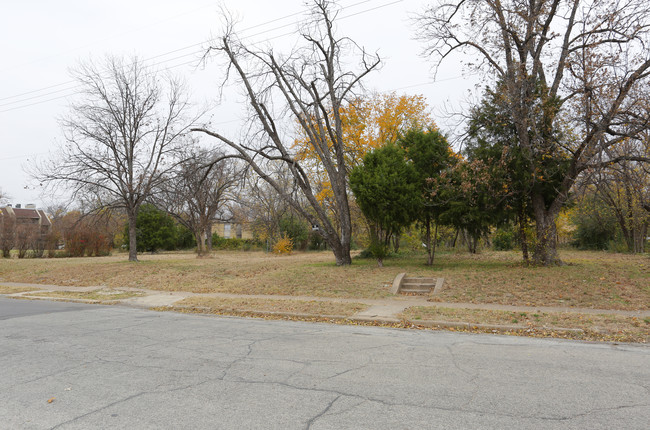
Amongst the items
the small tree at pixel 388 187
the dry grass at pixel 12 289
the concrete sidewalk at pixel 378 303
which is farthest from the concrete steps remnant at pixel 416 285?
the dry grass at pixel 12 289

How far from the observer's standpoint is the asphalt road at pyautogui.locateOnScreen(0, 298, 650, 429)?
4.32 m

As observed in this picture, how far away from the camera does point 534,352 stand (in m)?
7.07

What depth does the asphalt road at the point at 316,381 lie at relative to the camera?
14.2 feet

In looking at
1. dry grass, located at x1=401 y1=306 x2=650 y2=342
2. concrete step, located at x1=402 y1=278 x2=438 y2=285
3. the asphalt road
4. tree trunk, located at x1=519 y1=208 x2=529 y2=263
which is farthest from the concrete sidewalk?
tree trunk, located at x1=519 y1=208 x2=529 y2=263

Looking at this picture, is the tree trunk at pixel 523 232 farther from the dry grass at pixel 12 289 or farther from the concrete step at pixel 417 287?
the dry grass at pixel 12 289

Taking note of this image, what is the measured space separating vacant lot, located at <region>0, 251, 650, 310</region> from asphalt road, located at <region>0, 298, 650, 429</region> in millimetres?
5030

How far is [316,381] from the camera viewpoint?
5512 mm

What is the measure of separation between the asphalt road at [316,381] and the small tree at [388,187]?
10253mm

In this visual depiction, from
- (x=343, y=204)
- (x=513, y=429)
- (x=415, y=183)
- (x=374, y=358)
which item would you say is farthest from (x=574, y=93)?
(x=513, y=429)

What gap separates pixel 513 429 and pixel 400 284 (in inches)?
433

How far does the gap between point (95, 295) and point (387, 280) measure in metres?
10.9

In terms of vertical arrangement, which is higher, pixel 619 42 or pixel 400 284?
pixel 619 42

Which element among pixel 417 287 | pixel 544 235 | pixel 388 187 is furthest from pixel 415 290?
pixel 544 235

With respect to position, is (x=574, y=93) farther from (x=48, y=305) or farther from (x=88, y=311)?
(x=48, y=305)
